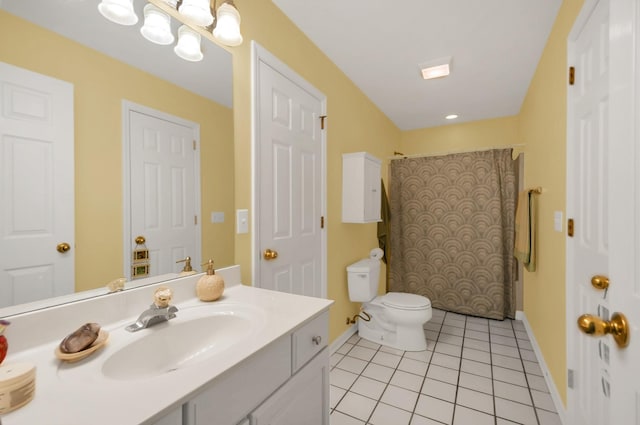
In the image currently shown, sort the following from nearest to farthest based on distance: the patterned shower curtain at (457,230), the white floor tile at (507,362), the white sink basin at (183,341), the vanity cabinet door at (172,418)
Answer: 1. the vanity cabinet door at (172,418)
2. the white sink basin at (183,341)
3. the white floor tile at (507,362)
4. the patterned shower curtain at (457,230)

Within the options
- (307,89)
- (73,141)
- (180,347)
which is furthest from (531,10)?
(180,347)

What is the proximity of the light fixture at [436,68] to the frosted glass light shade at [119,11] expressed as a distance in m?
1.97

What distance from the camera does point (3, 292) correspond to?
29.0 inches

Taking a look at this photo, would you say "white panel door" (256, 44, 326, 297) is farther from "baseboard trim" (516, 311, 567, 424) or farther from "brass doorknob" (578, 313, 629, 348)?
"baseboard trim" (516, 311, 567, 424)

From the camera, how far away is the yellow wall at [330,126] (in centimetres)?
141

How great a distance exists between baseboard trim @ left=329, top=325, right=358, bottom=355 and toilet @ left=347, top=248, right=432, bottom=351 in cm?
7

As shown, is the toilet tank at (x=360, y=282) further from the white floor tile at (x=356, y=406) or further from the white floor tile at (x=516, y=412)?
the white floor tile at (x=516, y=412)

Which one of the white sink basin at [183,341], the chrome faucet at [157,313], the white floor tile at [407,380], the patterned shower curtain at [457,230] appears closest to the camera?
the white sink basin at [183,341]

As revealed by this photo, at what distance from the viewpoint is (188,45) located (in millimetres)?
1196

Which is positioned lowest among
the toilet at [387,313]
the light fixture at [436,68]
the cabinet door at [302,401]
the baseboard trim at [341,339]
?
the baseboard trim at [341,339]

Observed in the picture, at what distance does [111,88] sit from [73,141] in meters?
0.23

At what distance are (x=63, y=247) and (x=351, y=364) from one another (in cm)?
195

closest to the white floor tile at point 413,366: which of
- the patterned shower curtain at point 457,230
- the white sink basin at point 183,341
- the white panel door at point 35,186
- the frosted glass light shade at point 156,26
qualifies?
the patterned shower curtain at point 457,230

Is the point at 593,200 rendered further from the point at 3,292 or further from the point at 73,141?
the point at 3,292
